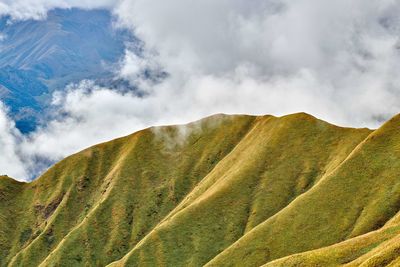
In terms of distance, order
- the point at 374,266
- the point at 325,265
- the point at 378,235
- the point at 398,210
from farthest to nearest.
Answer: the point at 398,210 < the point at 378,235 < the point at 325,265 < the point at 374,266

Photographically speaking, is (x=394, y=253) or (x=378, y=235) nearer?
(x=394, y=253)

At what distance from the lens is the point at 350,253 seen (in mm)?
138000

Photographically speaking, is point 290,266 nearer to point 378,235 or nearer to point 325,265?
point 325,265

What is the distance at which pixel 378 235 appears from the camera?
146 meters

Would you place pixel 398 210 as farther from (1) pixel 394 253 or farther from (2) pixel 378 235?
(1) pixel 394 253

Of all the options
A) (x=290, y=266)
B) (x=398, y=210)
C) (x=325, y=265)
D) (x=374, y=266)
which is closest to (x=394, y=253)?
(x=374, y=266)

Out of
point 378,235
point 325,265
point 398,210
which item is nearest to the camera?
point 325,265

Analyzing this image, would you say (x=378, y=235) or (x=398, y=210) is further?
(x=398, y=210)

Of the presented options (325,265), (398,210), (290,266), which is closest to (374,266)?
(325,265)

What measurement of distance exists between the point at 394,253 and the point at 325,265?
72.7ft

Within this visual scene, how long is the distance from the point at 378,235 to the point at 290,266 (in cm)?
2607

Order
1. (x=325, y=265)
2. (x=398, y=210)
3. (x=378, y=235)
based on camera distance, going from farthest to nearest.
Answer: (x=398, y=210) < (x=378, y=235) < (x=325, y=265)

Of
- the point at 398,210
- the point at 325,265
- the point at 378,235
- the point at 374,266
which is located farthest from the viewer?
the point at 398,210

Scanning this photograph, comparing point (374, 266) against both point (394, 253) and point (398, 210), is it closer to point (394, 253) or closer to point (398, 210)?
point (394, 253)
